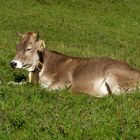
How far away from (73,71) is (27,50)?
140cm

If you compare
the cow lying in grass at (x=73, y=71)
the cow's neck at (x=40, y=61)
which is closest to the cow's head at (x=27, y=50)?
the cow lying in grass at (x=73, y=71)

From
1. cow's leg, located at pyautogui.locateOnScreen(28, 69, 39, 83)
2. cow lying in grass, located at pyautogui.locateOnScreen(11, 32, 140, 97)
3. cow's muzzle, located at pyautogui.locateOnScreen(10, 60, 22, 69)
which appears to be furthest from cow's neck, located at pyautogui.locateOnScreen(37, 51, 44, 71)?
cow's muzzle, located at pyautogui.locateOnScreen(10, 60, 22, 69)

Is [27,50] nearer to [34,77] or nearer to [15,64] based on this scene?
[15,64]

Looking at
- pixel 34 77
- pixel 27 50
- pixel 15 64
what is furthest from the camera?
pixel 34 77

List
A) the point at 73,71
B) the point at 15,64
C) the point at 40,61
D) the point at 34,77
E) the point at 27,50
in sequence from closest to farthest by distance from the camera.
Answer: the point at 15,64, the point at 73,71, the point at 27,50, the point at 34,77, the point at 40,61

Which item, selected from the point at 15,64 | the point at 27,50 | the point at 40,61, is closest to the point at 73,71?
the point at 40,61

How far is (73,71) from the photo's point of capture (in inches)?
619

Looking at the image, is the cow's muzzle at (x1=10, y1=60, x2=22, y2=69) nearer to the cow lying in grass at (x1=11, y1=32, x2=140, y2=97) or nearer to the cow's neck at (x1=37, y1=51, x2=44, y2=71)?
the cow lying in grass at (x1=11, y1=32, x2=140, y2=97)

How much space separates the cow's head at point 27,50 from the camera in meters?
15.7

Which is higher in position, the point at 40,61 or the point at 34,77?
the point at 40,61

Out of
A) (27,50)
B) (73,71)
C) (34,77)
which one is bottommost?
(34,77)

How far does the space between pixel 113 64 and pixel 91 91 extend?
927mm

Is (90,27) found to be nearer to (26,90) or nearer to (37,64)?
(37,64)

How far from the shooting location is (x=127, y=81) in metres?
14.9
